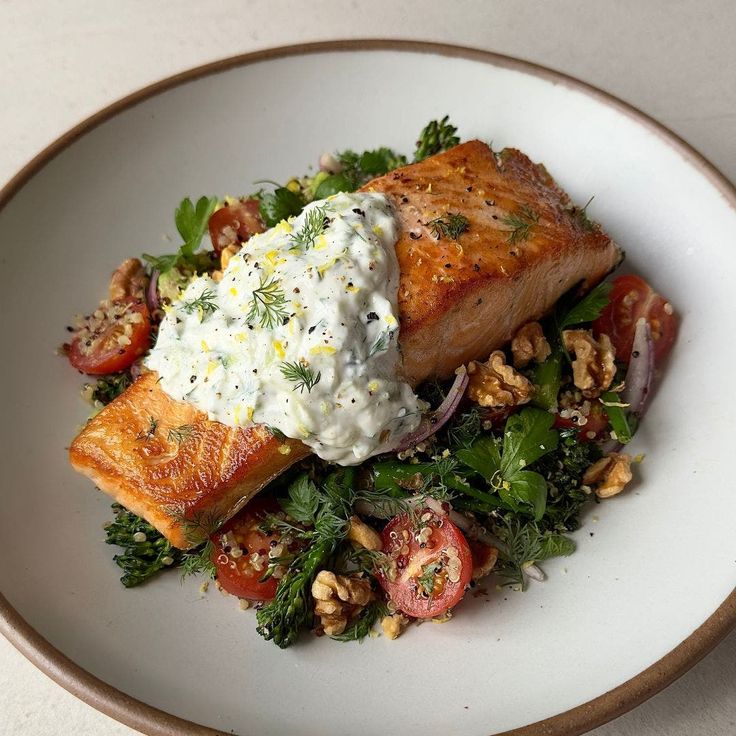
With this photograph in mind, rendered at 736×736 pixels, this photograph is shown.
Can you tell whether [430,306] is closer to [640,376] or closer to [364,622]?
[640,376]

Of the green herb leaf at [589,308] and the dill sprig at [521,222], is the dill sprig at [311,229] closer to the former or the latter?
the dill sprig at [521,222]

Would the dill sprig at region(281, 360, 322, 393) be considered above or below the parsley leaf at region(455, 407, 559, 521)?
above

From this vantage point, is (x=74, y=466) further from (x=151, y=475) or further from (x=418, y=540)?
(x=418, y=540)

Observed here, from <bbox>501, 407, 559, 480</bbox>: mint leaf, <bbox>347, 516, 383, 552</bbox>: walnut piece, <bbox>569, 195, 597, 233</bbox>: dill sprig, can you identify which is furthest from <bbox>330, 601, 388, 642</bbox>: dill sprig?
<bbox>569, 195, 597, 233</bbox>: dill sprig

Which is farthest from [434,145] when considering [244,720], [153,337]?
[244,720]

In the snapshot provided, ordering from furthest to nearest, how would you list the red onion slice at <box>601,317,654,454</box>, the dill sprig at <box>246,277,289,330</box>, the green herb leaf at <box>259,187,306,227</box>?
the green herb leaf at <box>259,187,306,227</box>
the red onion slice at <box>601,317,654,454</box>
the dill sprig at <box>246,277,289,330</box>

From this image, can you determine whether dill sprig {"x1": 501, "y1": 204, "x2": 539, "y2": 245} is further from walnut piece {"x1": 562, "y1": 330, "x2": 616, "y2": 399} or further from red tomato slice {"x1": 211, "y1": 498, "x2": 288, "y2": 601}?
red tomato slice {"x1": 211, "y1": 498, "x2": 288, "y2": 601}

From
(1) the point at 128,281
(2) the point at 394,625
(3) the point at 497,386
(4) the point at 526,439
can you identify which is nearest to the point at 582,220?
(3) the point at 497,386
